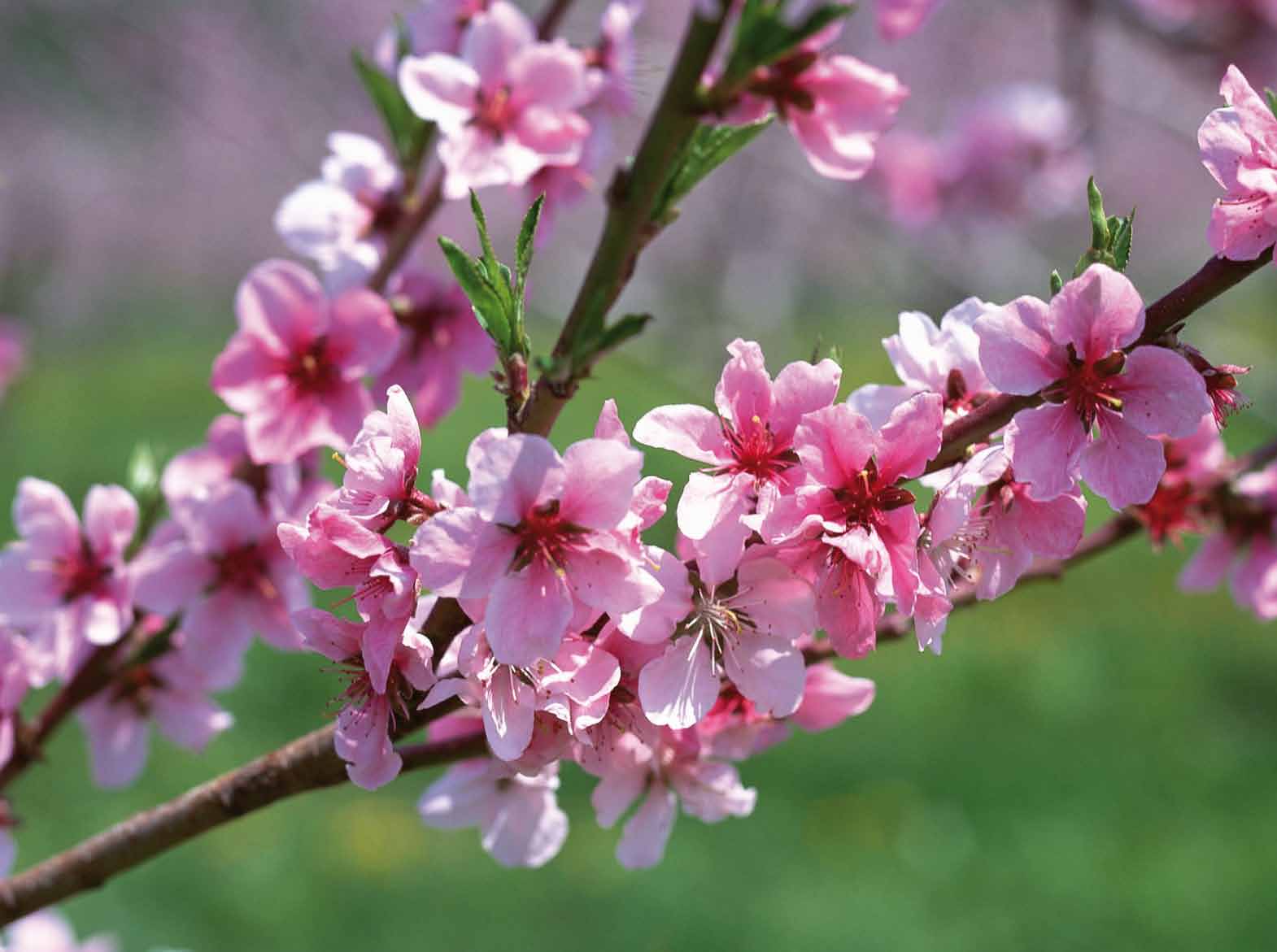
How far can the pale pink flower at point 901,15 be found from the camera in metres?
1.10

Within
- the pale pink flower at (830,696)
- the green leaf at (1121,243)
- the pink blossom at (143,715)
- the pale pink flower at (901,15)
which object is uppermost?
the green leaf at (1121,243)

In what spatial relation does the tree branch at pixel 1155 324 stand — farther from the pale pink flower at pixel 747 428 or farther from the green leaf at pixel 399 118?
the green leaf at pixel 399 118

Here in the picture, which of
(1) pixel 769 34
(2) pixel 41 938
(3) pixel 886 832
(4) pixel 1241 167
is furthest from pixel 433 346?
(3) pixel 886 832

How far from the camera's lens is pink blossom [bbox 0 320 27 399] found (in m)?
4.02

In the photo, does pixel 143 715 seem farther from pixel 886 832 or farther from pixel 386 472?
pixel 886 832

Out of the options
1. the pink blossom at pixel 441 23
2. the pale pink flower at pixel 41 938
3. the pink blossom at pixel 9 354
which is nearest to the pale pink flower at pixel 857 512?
the pink blossom at pixel 441 23

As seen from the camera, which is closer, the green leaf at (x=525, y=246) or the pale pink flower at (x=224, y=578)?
the green leaf at (x=525, y=246)

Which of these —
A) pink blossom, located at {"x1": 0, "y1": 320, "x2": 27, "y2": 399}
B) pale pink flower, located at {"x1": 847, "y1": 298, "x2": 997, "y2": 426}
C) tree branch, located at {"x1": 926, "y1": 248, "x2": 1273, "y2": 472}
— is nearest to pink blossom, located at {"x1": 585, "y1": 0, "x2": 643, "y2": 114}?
pale pink flower, located at {"x1": 847, "y1": 298, "x2": 997, "y2": 426}

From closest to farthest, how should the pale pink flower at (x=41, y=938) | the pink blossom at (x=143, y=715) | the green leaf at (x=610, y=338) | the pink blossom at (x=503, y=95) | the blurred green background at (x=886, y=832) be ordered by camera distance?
the green leaf at (x=610, y=338)
the pink blossom at (x=503, y=95)
the pink blossom at (x=143, y=715)
the pale pink flower at (x=41, y=938)
the blurred green background at (x=886, y=832)

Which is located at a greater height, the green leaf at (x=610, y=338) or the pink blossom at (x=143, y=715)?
the green leaf at (x=610, y=338)

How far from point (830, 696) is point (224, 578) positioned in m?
0.55

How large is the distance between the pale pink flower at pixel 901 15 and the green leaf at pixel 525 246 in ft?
1.74

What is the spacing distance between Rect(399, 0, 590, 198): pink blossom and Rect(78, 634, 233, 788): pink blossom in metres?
0.50

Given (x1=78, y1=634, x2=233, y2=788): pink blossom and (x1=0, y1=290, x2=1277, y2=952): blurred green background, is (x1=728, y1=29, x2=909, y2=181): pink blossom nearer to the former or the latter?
(x1=78, y1=634, x2=233, y2=788): pink blossom
